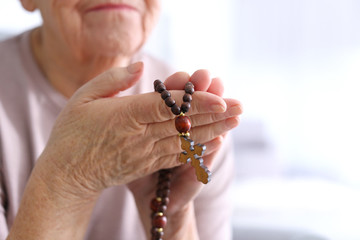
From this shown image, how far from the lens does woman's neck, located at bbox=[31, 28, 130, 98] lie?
110 centimetres

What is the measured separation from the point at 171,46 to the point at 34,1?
2.68 metres

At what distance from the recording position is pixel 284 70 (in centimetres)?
362

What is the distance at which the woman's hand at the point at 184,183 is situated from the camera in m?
0.70

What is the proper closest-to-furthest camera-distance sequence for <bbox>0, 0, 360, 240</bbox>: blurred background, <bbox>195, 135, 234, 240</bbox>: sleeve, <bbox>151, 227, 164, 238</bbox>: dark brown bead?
<bbox>151, 227, 164, 238</bbox>: dark brown bead < <bbox>195, 135, 234, 240</bbox>: sleeve < <bbox>0, 0, 360, 240</bbox>: blurred background

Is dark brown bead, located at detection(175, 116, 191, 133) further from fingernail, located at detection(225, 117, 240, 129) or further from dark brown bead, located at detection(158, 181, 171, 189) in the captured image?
dark brown bead, located at detection(158, 181, 171, 189)

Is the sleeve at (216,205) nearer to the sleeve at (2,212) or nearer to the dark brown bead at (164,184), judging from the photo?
the dark brown bead at (164,184)

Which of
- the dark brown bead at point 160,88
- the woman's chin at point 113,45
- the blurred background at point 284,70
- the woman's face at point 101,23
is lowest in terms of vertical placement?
the blurred background at point 284,70

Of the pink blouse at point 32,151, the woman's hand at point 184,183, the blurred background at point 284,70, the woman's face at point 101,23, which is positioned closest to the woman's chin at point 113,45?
the woman's face at point 101,23

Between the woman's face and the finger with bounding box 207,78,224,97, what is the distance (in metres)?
0.36

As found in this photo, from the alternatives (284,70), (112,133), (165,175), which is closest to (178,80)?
(112,133)

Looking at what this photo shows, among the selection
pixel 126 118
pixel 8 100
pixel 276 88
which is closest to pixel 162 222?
pixel 126 118

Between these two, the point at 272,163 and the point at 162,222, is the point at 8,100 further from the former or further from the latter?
the point at 272,163

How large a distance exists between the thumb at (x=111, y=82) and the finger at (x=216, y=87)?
0.13 metres

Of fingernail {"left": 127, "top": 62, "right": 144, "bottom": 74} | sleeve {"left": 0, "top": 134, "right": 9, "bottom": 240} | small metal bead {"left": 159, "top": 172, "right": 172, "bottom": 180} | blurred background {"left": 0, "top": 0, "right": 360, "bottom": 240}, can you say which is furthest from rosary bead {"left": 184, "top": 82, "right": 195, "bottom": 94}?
blurred background {"left": 0, "top": 0, "right": 360, "bottom": 240}
